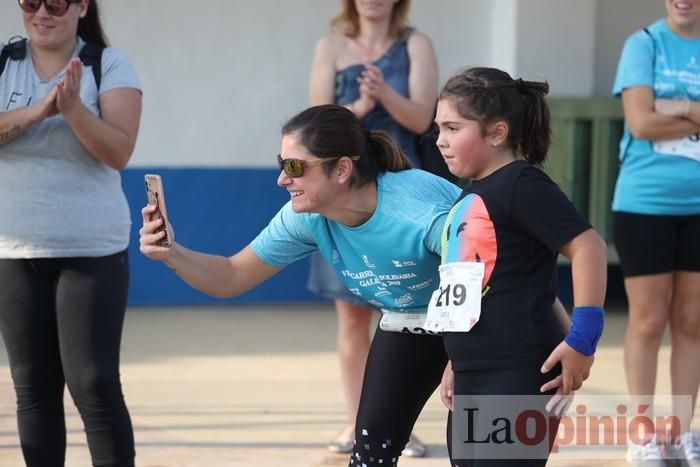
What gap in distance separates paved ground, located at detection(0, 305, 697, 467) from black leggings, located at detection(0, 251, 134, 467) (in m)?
0.94

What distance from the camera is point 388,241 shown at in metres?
3.24

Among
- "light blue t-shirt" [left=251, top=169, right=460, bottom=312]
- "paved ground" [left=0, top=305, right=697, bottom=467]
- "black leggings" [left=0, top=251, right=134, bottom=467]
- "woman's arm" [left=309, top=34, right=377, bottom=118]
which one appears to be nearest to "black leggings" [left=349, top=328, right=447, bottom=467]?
"light blue t-shirt" [left=251, top=169, right=460, bottom=312]

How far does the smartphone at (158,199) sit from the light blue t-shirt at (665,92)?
88.5 inches

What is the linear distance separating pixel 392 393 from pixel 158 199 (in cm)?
86

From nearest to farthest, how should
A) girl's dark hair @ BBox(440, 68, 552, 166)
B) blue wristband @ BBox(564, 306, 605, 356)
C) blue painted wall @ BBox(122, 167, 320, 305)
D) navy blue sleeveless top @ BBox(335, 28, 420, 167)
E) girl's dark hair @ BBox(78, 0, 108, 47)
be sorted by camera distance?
1. blue wristband @ BBox(564, 306, 605, 356)
2. girl's dark hair @ BBox(440, 68, 552, 166)
3. girl's dark hair @ BBox(78, 0, 108, 47)
4. navy blue sleeveless top @ BBox(335, 28, 420, 167)
5. blue painted wall @ BBox(122, 167, 320, 305)

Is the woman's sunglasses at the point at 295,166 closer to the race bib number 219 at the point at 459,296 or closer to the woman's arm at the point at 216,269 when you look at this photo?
the woman's arm at the point at 216,269

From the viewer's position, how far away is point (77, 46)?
3.89 meters

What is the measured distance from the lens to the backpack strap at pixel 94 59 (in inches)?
150

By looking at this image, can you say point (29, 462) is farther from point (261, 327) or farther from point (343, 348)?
point (261, 327)

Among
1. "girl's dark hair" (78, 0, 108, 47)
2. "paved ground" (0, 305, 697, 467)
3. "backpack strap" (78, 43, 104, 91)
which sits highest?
"girl's dark hair" (78, 0, 108, 47)

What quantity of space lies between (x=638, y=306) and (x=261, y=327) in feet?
11.4

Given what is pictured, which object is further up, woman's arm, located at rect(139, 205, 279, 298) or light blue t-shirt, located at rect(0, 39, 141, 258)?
light blue t-shirt, located at rect(0, 39, 141, 258)

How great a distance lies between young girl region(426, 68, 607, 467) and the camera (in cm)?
281

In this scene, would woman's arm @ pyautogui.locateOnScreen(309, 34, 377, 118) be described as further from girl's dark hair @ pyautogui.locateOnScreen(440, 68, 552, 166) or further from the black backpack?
girl's dark hair @ pyautogui.locateOnScreen(440, 68, 552, 166)
